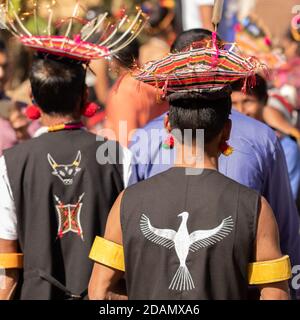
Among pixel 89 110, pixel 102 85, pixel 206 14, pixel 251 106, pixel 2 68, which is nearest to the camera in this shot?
pixel 89 110

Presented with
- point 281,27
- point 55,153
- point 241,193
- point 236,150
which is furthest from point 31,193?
point 281,27

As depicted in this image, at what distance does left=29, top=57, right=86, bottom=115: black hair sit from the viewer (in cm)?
427

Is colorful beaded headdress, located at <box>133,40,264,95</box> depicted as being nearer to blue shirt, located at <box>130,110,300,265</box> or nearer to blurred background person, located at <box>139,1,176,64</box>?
blue shirt, located at <box>130,110,300,265</box>

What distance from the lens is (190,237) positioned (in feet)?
10.5

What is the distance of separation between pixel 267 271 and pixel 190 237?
0.95 ft

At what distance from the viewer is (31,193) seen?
416 centimetres

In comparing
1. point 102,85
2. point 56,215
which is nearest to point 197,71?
point 56,215

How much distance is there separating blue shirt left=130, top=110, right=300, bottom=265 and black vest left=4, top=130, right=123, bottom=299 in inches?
11.1

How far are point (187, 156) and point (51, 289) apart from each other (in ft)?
3.88

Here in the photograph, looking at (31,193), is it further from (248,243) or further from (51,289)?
(248,243)

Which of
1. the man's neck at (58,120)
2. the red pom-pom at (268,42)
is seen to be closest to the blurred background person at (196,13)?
the red pom-pom at (268,42)

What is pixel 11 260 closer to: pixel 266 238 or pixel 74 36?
pixel 74 36

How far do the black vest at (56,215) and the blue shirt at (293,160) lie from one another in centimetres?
234

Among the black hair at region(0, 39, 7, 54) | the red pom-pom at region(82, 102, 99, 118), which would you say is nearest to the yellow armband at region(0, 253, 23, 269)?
the red pom-pom at region(82, 102, 99, 118)
